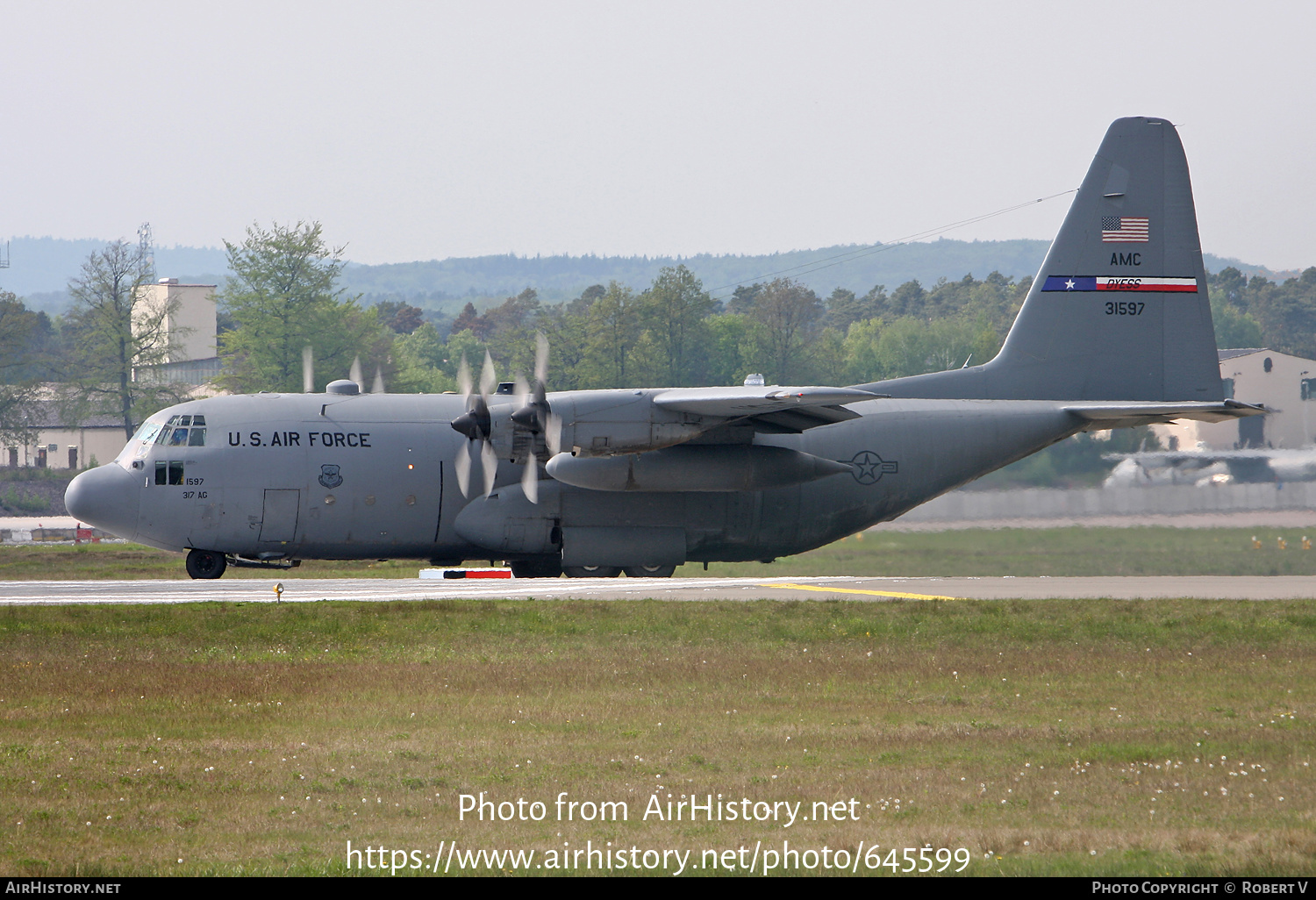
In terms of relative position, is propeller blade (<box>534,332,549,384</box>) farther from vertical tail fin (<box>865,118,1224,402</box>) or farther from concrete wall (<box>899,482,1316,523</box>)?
concrete wall (<box>899,482,1316,523</box>)

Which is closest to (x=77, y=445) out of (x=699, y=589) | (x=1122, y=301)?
(x=699, y=589)

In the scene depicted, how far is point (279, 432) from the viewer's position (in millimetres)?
22906

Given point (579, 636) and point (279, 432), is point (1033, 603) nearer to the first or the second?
point (579, 636)

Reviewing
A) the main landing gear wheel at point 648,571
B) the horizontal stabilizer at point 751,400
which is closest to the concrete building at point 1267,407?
the horizontal stabilizer at point 751,400

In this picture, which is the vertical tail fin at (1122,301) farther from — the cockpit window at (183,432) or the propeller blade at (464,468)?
the cockpit window at (183,432)

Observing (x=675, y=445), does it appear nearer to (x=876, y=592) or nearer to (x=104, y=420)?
(x=876, y=592)

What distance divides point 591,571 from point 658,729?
11695 mm

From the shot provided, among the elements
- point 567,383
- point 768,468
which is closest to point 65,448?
point 567,383

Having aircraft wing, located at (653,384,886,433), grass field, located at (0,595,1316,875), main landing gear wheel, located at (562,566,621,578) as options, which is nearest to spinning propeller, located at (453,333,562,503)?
main landing gear wheel, located at (562,566,621,578)

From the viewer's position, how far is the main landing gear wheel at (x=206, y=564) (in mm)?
23562

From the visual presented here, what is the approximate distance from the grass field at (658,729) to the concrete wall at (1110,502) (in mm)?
5133

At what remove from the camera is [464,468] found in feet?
75.0

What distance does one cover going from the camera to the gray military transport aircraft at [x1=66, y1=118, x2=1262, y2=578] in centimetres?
2220

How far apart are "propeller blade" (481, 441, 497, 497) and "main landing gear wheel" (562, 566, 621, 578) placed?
2.08 m
